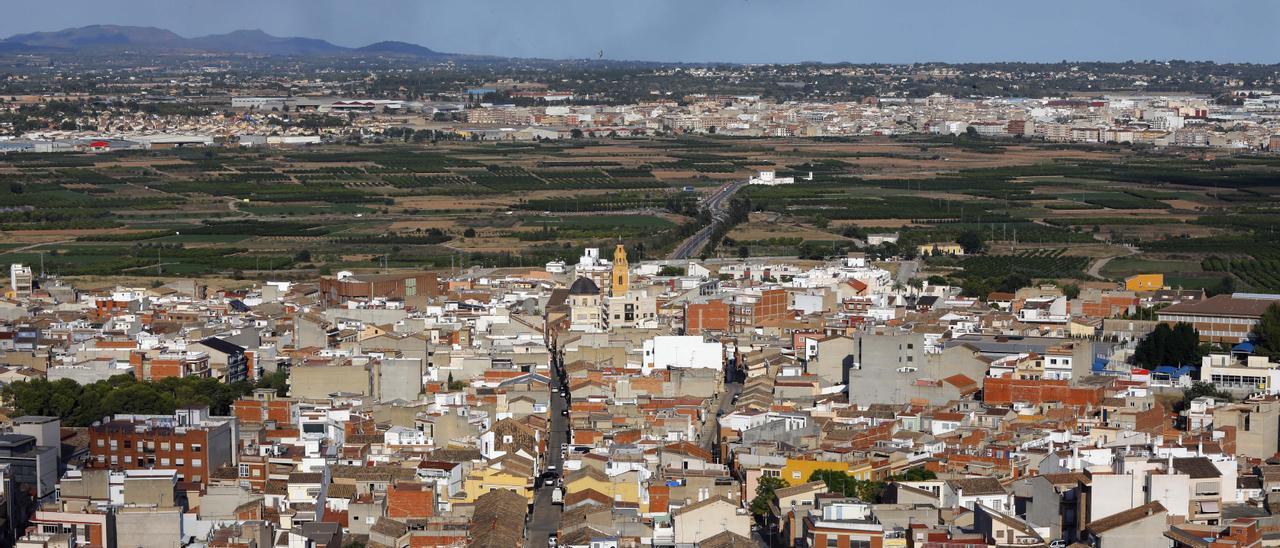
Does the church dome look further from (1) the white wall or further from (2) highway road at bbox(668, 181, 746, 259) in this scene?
(2) highway road at bbox(668, 181, 746, 259)

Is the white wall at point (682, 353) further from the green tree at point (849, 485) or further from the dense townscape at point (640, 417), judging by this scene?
the green tree at point (849, 485)

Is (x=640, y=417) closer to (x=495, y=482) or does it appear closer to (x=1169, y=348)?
(x=495, y=482)

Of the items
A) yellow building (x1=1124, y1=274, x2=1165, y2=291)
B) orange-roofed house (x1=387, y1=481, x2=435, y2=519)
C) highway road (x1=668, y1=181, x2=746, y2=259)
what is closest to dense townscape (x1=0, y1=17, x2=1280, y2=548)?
orange-roofed house (x1=387, y1=481, x2=435, y2=519)

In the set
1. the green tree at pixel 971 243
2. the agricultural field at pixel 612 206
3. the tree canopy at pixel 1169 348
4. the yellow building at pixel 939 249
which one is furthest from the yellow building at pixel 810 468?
the green tree at pixel 971 243

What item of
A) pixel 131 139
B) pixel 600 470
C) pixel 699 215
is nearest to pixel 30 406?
pixel 600 470

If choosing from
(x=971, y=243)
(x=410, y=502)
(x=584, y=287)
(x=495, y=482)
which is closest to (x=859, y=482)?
(x=495, y=482)

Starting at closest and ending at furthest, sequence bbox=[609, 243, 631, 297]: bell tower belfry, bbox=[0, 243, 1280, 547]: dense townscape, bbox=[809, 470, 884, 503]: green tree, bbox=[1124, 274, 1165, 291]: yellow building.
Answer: bbox=[0, 243, 1280, 547]: dense townscape, bbox=[809, 470, 884, 503]: green tree, bbox=[609, 243, 631, 297]: bell tower belfry, bbox=[1124, 274, 1165, 291]: yellow building

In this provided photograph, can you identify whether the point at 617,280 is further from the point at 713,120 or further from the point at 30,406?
the point at 713,120
